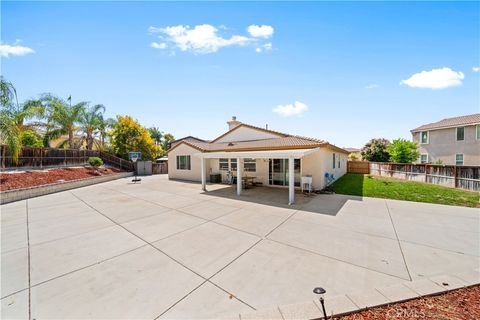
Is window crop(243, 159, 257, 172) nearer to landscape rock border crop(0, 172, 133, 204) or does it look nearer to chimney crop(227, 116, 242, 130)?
chimney crop(227, 116, 242, 130)

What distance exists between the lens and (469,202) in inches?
333

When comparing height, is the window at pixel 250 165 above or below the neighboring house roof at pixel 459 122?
below

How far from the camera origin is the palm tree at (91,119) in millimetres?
21031

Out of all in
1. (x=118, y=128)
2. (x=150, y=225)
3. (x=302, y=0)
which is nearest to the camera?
(x=150, y=225)

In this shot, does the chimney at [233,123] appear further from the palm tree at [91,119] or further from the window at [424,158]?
the window at [424,158]

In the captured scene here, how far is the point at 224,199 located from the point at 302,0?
965 centimetres

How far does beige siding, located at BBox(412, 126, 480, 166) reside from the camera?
55.3ft

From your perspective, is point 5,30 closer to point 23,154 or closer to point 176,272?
point 23,154

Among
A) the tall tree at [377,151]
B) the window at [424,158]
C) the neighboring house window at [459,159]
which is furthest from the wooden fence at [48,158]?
the neighboring house window at [459,159]

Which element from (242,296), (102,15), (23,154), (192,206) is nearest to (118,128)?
(23,154)

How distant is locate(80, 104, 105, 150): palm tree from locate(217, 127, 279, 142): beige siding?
15507 millimetres

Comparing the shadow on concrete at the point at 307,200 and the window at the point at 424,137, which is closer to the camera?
the shadow on concrete at the point at 307,200

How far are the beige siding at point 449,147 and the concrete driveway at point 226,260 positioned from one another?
15.0 meters

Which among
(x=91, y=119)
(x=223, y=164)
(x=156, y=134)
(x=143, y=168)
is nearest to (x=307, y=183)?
(x=223, y=164)
